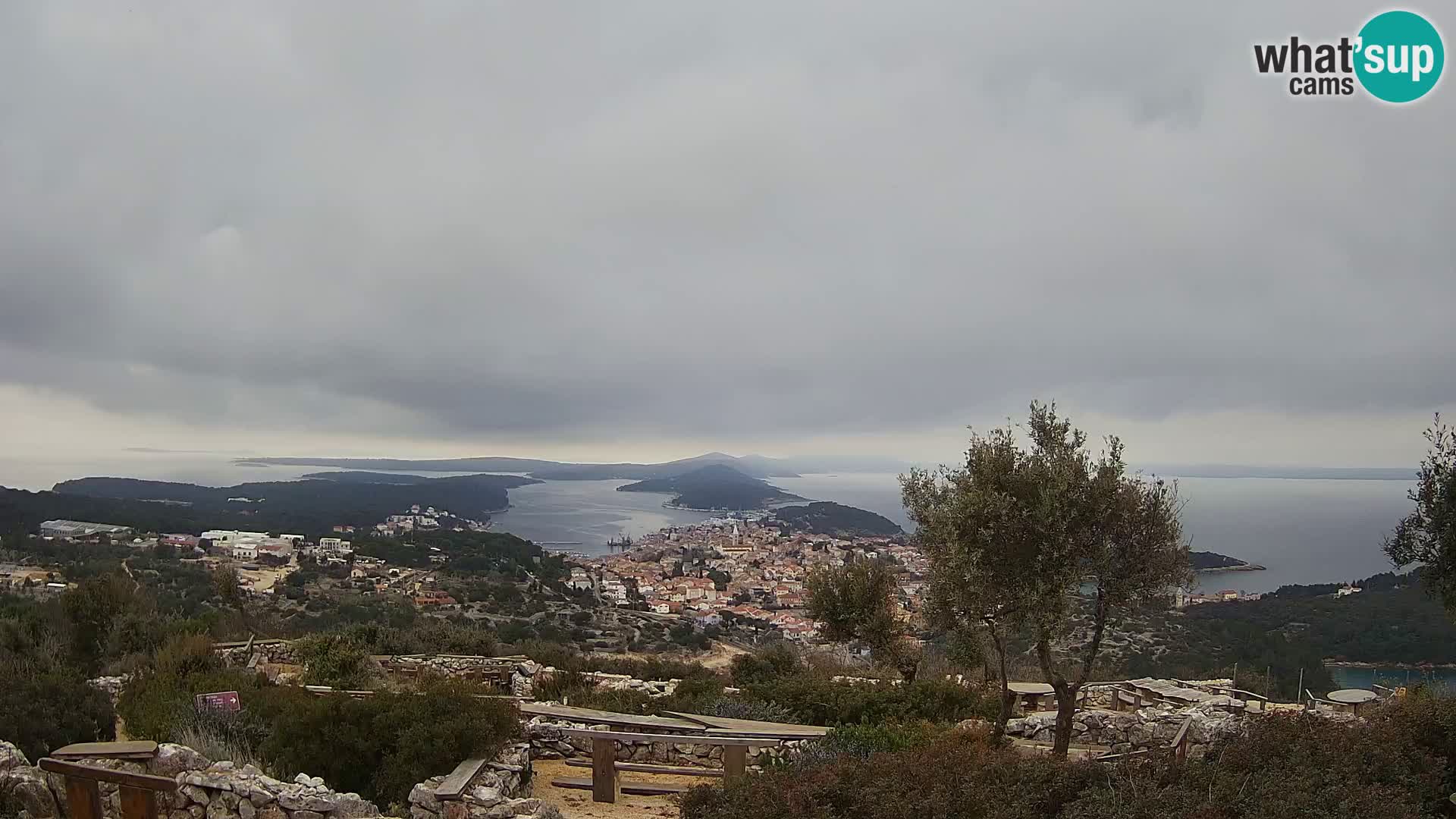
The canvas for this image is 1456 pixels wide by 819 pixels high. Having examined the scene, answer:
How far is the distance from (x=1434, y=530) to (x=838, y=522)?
2673 inches

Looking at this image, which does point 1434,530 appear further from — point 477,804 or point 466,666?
point 466,666

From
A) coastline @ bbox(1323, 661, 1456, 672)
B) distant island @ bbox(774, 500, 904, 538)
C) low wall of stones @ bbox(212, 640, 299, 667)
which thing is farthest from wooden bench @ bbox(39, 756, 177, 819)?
distant island @ bbox(774, 500, 904, 538)

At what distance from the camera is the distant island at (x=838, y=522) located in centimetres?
6726

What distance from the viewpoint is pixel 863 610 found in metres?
14.0

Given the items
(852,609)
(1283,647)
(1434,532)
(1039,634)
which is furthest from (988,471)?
(1283,647)

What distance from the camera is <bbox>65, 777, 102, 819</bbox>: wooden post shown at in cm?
556

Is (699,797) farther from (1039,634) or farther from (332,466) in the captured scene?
(332,466)

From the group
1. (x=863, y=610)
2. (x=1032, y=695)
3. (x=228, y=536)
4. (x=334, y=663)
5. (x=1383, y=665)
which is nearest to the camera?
(x=1032, y=695)

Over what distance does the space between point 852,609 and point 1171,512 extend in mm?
6891

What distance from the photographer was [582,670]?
49.1ft

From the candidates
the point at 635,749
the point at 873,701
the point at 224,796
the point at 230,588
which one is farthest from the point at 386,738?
the point at 230,588

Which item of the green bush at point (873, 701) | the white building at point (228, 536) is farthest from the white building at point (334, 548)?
the green bush at point (873, 701)

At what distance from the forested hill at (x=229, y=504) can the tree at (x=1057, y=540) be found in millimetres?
47460

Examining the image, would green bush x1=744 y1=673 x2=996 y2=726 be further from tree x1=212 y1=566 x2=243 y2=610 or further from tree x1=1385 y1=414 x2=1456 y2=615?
tree x1=212 y1=566 x2=243 y2=610
